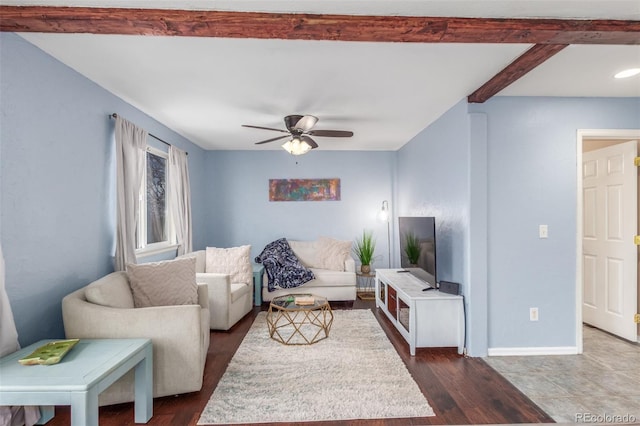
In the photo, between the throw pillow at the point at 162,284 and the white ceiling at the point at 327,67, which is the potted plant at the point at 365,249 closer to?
the white ceiling at the point at 327,67

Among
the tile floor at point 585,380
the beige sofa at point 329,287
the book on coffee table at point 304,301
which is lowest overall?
the tile floor at point 585,380

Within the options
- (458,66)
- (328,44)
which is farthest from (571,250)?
(328,44)

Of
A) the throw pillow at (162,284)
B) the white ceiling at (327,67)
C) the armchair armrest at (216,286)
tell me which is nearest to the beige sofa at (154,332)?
the throw pillow at (162,284)

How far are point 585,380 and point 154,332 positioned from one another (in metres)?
3.18

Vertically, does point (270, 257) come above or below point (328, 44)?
below

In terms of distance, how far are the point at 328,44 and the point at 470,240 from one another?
2.06 meters

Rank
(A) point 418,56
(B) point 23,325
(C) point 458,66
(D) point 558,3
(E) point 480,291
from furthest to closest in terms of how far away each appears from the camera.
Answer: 1. (E) point 480,291
2. (C) point 458,66
3. (A) point 418,56
4. (B) point 23,325
5. (D) point 558,3

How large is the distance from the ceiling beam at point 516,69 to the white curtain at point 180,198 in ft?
11.3

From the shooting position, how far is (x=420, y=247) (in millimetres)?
3652

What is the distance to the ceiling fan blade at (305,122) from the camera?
3215mm

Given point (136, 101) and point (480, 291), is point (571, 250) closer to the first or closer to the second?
point (480, 291)

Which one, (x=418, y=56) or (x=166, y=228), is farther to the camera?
(x=166, y=228)

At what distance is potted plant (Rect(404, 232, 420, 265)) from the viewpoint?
375 centimetres

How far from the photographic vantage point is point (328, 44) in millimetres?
2111
